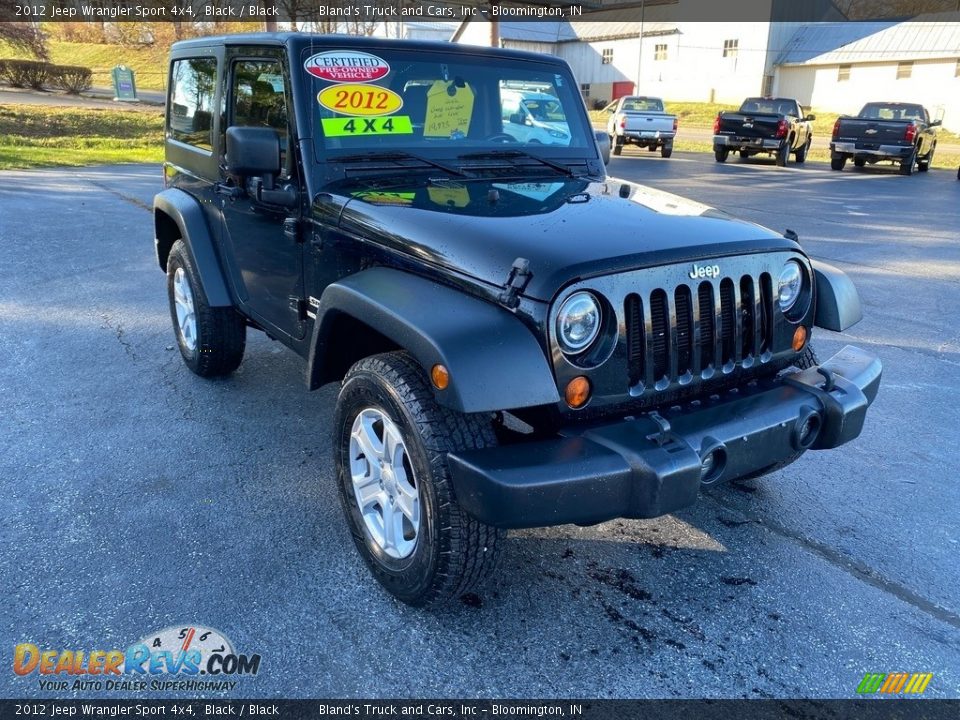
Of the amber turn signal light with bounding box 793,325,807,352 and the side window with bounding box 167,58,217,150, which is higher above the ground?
the side window with bounding box 167,58,217,150

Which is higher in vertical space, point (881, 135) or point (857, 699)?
point (881, 135)

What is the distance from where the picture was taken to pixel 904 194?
14.8 metres

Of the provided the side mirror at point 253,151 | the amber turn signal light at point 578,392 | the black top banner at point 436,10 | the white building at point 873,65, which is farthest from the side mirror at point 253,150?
the white building at point 873,65

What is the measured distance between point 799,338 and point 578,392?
1131mm

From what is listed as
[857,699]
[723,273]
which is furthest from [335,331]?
[857,699]

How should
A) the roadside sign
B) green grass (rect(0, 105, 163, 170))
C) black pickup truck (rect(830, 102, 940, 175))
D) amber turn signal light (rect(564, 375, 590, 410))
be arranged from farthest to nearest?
the roadside sign, black pickup truck (rect(830, 102, 940, 175)), green grass (rect(0, 105, 163, 170)), amber turn signal light (rect(564, 375, 590, 410))

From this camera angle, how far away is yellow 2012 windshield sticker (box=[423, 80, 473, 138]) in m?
3.60

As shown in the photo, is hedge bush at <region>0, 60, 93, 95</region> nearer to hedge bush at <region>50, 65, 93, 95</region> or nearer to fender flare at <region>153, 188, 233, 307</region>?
hedge bush at <region>50, 65, 93, 95</region>

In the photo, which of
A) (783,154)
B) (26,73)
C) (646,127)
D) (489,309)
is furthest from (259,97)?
(26,73)

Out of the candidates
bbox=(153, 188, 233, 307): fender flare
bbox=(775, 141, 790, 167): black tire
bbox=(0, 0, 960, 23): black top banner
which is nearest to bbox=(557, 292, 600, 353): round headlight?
bbox=(153, 188, 233, 307): fender flare

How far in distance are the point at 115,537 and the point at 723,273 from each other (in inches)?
102

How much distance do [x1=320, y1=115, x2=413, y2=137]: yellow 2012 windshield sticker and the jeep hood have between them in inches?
12.1

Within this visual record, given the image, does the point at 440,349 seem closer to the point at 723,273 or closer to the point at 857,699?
the point at 723,273

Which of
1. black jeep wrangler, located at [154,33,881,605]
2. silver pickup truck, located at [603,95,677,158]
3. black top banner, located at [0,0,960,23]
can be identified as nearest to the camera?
black jeep wrangler, located at [154,33,881,605]
